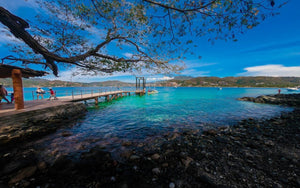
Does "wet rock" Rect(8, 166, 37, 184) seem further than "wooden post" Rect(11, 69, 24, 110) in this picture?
No

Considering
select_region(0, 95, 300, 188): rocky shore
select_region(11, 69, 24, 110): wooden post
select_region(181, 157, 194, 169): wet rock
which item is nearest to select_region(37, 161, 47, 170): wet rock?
select_region(0, 95, 300, 188): rocky shore

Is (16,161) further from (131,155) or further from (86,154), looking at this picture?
(131,155)

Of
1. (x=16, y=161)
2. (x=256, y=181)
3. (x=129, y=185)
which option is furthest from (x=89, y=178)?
(x=256, y=181)

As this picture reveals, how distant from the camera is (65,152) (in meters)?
5.39

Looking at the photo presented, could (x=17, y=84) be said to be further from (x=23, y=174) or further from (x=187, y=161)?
(x=187, y=161)

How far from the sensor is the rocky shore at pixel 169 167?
130 inches

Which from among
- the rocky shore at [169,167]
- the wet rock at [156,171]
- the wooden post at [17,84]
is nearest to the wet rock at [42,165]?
the rocky shore at [169,167]

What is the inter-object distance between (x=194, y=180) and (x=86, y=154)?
4820mm

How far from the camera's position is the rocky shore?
331 centimetres

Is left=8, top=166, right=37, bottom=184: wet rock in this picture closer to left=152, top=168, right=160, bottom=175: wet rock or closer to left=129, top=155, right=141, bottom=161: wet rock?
left=129, top=155, right=141, bottom=161: wet rock

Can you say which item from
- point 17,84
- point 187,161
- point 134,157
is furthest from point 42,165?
point 17,84

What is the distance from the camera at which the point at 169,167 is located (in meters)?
4.04

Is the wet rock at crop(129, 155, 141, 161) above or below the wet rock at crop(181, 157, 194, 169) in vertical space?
below

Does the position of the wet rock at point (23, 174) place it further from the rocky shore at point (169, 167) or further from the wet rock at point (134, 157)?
the wet rock at point (134, 157)
